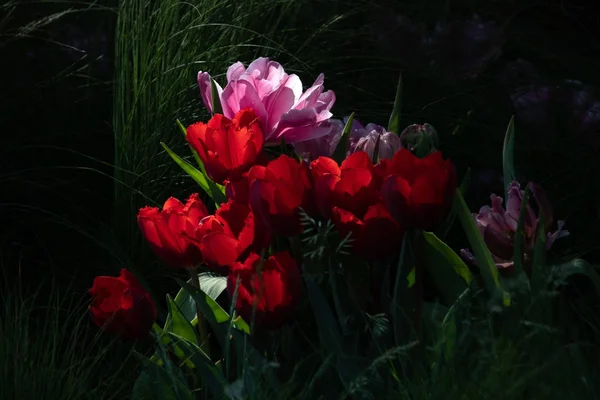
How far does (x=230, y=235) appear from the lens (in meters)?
1.43

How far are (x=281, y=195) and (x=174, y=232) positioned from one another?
193mm

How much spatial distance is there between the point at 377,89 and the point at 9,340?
1336 mm

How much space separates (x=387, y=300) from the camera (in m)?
1.49

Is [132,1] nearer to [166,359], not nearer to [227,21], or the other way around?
[227,21]

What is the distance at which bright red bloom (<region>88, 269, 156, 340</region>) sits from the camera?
1.49 m

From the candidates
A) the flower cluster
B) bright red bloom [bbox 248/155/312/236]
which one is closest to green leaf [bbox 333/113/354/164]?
the flower cluster

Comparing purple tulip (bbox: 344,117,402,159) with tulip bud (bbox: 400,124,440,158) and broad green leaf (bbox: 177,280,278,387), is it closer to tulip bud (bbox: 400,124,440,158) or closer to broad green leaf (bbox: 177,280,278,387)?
tulip bud (bbox: 400,124,440,158)

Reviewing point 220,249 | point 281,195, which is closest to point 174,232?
point 220,249

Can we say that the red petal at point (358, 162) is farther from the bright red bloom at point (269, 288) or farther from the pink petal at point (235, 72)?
the pink petal at point (235, 72)

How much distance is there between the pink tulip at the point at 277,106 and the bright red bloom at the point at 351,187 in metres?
0.19

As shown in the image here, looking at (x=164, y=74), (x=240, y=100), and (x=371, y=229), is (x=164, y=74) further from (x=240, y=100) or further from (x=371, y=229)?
(x=371, y=229)

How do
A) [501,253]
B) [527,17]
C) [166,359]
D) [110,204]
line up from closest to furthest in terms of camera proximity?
1. [166,359]
2. [501,253]
3. [110,204]
4. [527,17]

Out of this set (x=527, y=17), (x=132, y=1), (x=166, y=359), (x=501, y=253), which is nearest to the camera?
(x=166, y=359)

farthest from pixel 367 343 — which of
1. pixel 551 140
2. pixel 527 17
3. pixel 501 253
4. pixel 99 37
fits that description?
pixel 527 17
